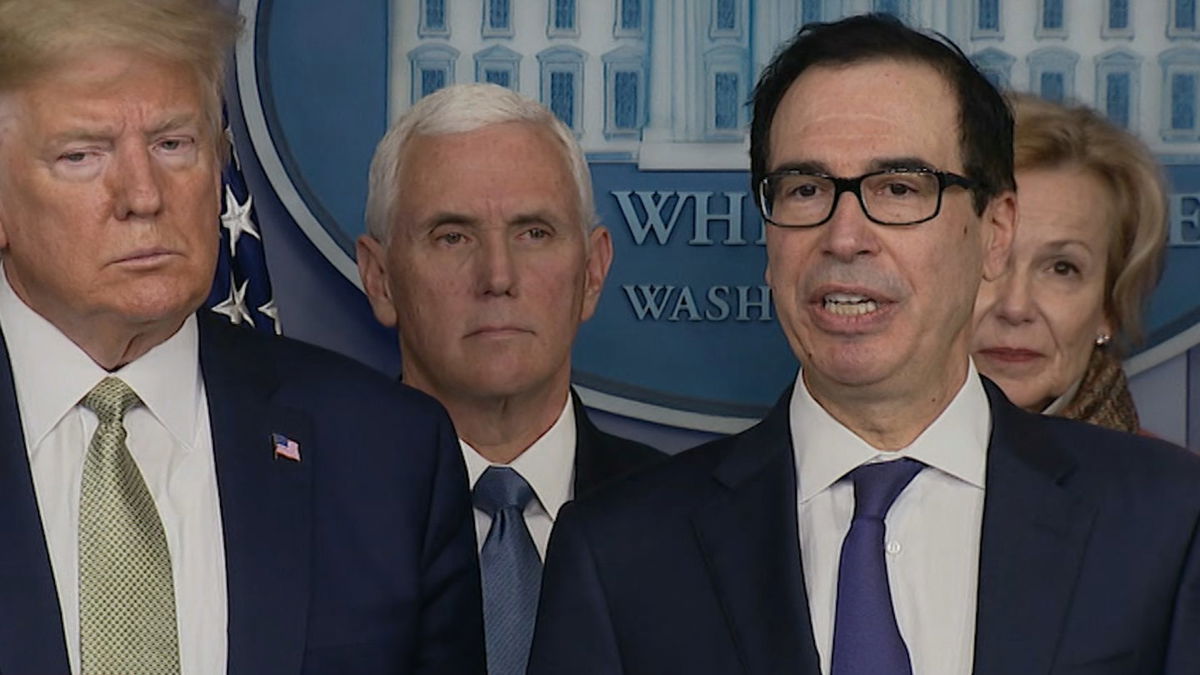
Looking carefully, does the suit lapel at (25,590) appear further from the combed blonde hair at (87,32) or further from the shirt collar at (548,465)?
the shirt collar at (548,465)

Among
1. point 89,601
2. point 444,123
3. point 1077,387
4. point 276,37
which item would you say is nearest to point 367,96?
point 276,37

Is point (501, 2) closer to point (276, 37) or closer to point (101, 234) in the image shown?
point (276, 37)

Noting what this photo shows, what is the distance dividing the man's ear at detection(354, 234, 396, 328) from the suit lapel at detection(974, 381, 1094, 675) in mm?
1335

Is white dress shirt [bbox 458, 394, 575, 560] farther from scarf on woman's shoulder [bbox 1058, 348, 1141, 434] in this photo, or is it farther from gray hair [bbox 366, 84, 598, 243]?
scarf on woman's shoulder [bbox 1058, 348, 1141, 434]

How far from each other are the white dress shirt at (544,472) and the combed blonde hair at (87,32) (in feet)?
3.27

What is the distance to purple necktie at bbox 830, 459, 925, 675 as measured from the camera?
8.14 ft

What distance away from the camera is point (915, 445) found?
2611 mm

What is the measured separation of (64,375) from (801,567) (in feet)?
3.08

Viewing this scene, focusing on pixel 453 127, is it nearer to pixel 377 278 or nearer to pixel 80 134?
pixel 377 278

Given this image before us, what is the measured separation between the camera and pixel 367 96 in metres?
4.09

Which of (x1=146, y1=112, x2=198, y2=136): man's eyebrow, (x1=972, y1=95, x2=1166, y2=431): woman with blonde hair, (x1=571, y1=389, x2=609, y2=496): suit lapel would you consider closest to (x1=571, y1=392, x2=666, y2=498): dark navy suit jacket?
(x1=571, y1=389, x2=609, y2=496): suit lapel

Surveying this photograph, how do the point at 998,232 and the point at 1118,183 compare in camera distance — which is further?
the point at 1118,183

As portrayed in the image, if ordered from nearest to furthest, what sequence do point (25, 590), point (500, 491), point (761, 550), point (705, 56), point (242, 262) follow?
point (25, 590) < point (761, 550) < point (500, 491) < point (242, 262) < point (705, 56)

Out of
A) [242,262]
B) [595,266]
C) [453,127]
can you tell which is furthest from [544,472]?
[242,262]
